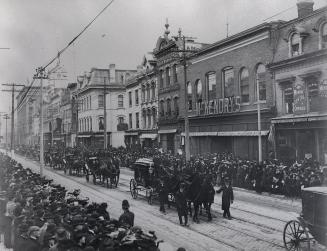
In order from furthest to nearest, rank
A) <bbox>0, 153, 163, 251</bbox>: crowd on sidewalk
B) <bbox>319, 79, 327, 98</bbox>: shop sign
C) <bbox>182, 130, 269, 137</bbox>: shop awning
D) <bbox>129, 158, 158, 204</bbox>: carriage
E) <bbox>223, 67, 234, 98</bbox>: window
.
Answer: <bbox>223, 67, 234, 98</bbox>: window < <bbox>182, 130, 269, 137</bbox>: shop awning < <bbox>319, 79, 327, 98</bbox>: shop sign < <bbox>129, 158, 158, 204</bbox>: carriage < <bbox>0, 153, 163, 251</bbox>: crowd on sidewalk

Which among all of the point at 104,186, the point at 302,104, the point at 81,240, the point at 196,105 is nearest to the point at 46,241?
the point at 81,240

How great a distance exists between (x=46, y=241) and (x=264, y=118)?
21831 mm

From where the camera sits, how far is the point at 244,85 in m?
31.0

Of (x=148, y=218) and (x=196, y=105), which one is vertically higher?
(x=196, y=105)

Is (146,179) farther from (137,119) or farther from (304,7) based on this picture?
(137,119)

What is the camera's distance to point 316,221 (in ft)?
32.7

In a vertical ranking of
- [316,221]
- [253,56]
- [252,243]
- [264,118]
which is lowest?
[252,243]

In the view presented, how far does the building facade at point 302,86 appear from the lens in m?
23.1

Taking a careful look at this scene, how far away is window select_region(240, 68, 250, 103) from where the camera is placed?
30.6m

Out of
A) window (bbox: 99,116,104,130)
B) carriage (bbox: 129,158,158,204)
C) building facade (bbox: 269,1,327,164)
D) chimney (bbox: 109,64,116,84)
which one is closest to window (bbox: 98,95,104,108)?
window (bbox: 99,116,104,130)

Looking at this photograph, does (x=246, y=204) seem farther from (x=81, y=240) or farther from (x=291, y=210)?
(x=81, y=240)

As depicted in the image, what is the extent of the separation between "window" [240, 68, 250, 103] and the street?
11.1m

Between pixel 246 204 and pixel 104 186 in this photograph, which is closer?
pixel 246 204

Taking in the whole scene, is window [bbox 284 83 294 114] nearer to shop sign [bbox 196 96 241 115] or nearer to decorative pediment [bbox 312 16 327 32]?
decorative pediment [bbox 312 16 327 32]
